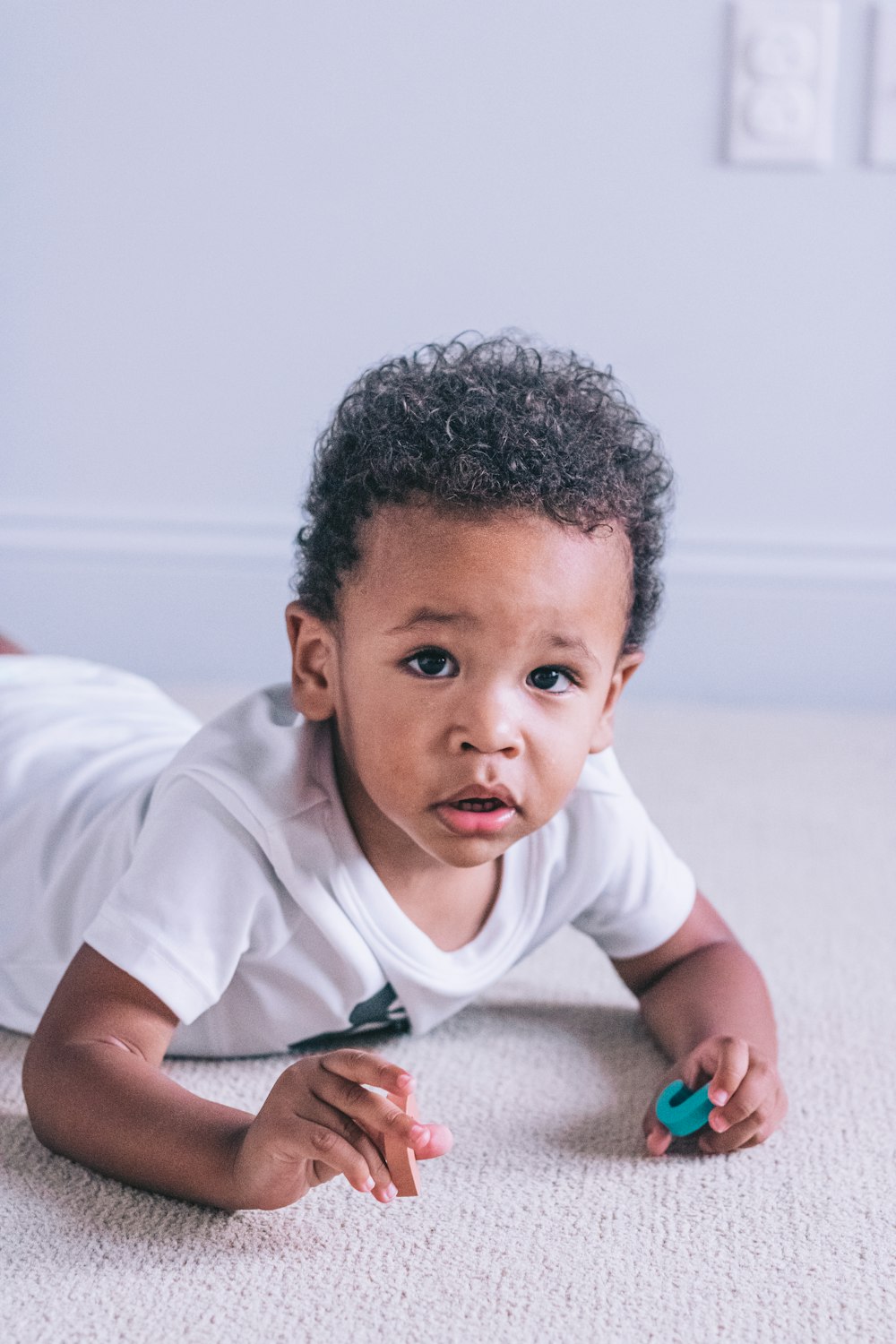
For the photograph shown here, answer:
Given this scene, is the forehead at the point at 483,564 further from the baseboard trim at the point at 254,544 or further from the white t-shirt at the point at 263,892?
the baseboard trim at the point at 254,544

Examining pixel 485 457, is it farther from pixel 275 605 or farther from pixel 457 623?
pixel 275 605

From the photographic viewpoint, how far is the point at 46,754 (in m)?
0.86

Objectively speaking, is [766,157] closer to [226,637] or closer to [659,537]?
[226,637]

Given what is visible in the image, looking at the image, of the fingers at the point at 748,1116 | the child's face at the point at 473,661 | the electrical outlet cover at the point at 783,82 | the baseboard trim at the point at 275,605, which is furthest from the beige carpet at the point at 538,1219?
the electrical outlet cover at the point at 783,82

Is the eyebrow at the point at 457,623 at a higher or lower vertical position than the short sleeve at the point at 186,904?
higher

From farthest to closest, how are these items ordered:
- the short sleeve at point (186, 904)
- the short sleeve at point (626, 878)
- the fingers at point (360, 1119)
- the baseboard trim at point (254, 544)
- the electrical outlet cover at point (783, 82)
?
the baseboard trim at point (254, 544)
the electrical outlet cover at point (783, 82)
the short sleeve at point (626, 878)
the short sleeve at point (186, 904)
the fingers at point (360, 1119)

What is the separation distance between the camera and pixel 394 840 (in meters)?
0.66

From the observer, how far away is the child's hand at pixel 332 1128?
1.60ft

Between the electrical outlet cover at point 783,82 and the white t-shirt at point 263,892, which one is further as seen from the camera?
the electrical outlet cover at point 783,82

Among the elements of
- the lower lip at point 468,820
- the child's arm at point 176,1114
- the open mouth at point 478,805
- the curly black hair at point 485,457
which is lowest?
the child's arm at point 176,1114

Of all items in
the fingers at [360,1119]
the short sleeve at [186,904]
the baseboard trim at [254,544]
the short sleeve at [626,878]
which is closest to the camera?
the fingers at [360,1119]

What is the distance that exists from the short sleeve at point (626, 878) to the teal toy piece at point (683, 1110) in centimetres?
12

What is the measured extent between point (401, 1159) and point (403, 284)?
1.17 metres

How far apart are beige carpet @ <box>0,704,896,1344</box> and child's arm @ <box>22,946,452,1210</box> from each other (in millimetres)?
17
